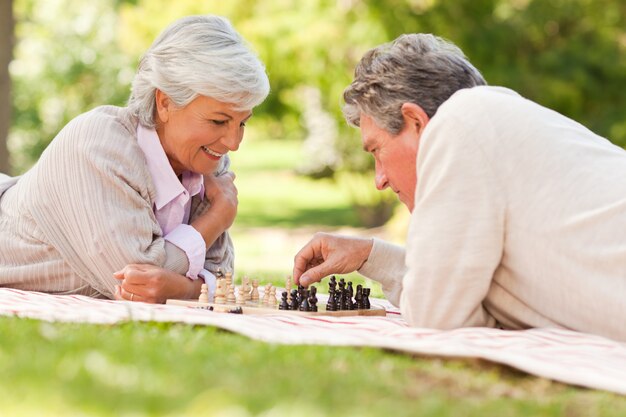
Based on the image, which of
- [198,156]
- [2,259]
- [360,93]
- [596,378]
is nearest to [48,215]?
[2,259]

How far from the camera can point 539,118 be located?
4559 millimetres

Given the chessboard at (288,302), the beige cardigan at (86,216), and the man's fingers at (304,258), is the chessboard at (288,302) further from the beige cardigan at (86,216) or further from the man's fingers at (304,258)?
the beige cardigan at (86,216)

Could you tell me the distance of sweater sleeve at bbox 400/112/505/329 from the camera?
4.33 m

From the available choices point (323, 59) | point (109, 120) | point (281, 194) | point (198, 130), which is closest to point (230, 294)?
point (198, 130)

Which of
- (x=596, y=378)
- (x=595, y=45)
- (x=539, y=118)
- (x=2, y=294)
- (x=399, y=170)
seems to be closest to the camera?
(x=596, y=378)

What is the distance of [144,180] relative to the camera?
5652 millimetres

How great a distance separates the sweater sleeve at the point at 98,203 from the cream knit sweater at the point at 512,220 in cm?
164

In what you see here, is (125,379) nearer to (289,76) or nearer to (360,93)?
(360,93)

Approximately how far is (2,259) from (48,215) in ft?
1.48

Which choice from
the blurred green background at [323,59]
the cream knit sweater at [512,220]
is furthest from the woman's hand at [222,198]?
the blurred green background at [323,59]

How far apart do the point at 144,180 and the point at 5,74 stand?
26.8 feet

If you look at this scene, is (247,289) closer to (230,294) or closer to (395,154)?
(230,294)

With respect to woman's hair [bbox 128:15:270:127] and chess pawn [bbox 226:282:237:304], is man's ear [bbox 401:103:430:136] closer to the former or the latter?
woman's hair [bbox 128:15:270:127]

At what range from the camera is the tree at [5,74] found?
13.1 m
